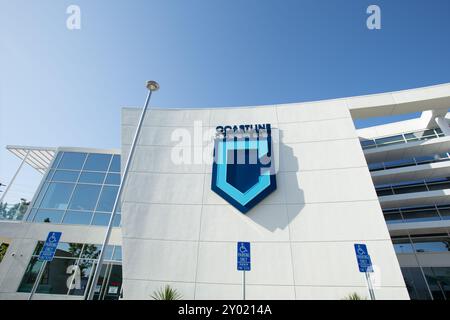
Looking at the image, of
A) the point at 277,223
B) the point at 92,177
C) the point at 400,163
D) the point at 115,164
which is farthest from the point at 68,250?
the point at 400,163

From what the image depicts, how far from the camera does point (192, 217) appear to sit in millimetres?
12445

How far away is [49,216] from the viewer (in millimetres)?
17359

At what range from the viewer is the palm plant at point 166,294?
10.2 m

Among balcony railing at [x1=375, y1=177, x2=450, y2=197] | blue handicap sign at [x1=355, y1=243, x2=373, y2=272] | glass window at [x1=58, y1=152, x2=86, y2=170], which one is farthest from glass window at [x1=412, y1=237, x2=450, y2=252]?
glass window at [x1=58, y1=152, x2=86, y2=170]

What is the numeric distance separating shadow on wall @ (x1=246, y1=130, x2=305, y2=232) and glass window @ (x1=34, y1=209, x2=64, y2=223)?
15770 mm

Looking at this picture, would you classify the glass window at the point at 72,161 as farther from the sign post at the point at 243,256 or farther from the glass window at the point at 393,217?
the glass window at the point at 393,217

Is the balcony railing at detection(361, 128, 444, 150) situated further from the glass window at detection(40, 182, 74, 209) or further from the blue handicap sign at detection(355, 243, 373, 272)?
the glass window at detection(40, 182, 74, 209)

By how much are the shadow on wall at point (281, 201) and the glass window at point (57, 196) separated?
16099 mm

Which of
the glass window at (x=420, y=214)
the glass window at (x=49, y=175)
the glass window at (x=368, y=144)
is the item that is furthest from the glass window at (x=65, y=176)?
the glass window at (x=420, y=214)

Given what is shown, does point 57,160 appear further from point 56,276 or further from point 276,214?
point 276,214

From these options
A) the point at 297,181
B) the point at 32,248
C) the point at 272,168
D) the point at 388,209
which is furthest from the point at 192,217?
the point at 388,209

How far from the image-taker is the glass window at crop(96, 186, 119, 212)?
1804 centimetres
